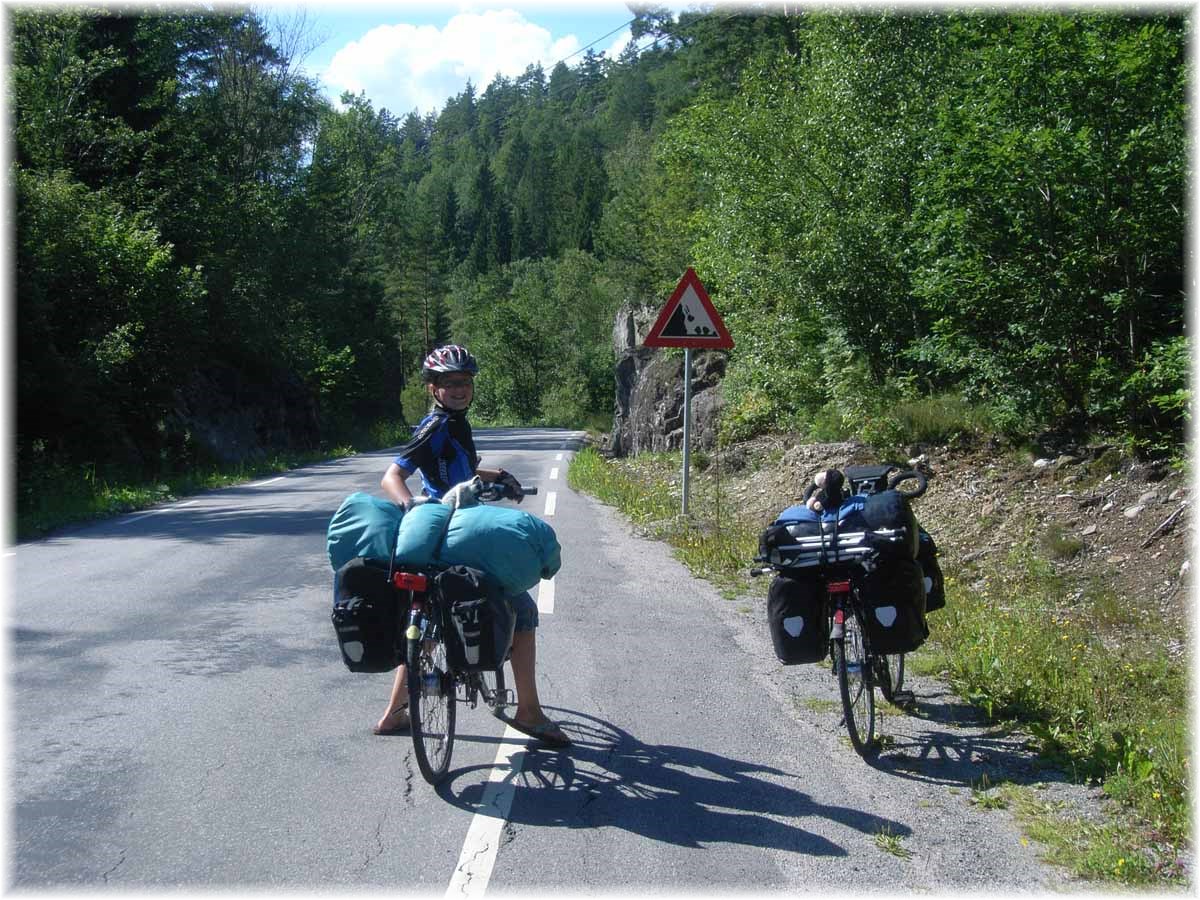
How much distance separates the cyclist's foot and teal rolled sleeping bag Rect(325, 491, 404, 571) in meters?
1.04

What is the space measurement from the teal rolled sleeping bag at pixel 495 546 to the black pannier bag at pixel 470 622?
2.5 inches

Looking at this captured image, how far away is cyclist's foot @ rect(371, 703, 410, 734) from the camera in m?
5.42

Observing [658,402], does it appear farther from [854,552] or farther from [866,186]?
[854,552]

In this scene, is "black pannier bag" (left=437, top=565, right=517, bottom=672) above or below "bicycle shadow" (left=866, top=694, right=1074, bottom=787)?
above

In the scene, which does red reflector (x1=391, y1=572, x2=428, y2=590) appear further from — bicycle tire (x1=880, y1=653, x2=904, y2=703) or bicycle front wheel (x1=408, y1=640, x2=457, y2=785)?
bicycle tire (x1=880, y1=653, x2=904, y2=703)

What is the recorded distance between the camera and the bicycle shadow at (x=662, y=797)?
4.36m

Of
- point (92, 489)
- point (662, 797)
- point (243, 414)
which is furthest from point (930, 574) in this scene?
point (243, 414)

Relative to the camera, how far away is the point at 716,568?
33.9 feet

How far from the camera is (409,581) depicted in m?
4.54

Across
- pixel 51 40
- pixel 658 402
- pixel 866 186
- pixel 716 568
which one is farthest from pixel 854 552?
pixel 51 40

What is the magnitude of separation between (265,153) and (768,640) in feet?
112

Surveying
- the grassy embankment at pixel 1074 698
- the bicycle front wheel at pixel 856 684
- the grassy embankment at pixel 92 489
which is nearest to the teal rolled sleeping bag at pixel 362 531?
the bicycle front wheel at pixel 856 684

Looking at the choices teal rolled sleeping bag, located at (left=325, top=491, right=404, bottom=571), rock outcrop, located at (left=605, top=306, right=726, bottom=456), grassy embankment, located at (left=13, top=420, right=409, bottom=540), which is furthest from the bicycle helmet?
rock outcrop, located at (left=605, top=306, right=726, bottom=456)

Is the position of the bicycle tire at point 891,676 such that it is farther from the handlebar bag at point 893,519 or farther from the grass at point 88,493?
the grass at point 88,493
